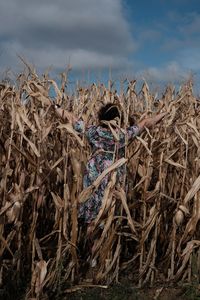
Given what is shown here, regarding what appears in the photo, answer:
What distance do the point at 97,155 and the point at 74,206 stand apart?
67 cm

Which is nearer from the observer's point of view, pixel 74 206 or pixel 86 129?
pixel 74 206

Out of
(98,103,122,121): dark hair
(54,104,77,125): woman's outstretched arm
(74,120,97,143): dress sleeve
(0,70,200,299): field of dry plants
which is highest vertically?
(98,103,122,121): dark hair

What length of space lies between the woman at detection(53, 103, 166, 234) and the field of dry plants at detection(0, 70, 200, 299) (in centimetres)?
10

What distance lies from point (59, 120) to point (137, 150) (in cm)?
68

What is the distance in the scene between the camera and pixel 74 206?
4.11 metres

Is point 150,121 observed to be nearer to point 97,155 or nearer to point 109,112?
point 109,112

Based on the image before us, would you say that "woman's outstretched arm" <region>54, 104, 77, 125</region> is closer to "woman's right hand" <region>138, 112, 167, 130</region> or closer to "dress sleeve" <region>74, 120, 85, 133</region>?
"dress sleeve" <region>74, 120, 85, 133</region>

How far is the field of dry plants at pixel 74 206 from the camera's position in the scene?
4.08 m

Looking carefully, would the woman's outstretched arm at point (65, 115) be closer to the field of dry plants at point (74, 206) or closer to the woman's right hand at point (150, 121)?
the field of dry plants at point (74, 206)

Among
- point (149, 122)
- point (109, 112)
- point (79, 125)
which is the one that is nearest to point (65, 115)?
point (79, 125)

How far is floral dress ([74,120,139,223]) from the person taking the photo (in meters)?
4.48

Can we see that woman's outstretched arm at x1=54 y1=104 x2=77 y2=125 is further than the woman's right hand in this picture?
No

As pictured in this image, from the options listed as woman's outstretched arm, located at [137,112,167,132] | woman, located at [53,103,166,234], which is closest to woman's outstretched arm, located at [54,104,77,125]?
woman, located at [53,103,166,234]

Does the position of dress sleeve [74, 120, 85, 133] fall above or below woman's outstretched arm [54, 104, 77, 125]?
below
